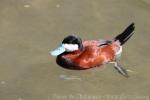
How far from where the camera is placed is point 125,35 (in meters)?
7.89

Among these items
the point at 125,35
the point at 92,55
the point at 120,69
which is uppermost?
the point at 125,35

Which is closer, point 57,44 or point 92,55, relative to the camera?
point 92,55

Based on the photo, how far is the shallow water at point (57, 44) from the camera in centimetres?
700

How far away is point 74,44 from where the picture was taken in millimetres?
7340

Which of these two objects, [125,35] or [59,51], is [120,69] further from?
[59,51]

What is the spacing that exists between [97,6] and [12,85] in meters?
2.56

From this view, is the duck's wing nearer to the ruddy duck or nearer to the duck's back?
the ruddy duck

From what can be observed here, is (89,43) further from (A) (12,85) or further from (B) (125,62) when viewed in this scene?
(A) (12,85)

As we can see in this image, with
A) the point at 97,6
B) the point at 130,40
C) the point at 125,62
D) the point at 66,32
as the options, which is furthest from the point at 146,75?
the point at 97,6

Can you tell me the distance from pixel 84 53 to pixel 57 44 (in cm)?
65

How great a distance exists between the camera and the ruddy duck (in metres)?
7.37

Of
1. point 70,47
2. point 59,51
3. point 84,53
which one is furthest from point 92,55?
point 59,51

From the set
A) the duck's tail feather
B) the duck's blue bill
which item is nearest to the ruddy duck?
the duck's blue bill

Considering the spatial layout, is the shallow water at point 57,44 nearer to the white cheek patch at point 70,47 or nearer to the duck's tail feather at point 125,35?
the duck's tail feather at point 125,35
